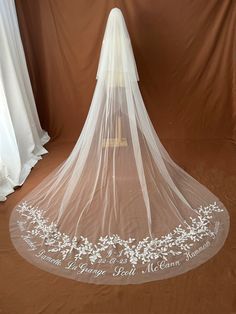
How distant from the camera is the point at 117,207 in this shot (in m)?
2.27

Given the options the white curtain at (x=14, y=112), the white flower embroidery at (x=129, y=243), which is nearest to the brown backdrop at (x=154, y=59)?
the white curtain at (x=14, y=112)

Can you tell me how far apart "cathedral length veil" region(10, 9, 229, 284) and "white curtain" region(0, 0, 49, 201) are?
1.40 ft

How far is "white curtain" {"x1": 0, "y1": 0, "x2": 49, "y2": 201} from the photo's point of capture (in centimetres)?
284

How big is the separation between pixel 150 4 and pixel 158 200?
2023 millimetres

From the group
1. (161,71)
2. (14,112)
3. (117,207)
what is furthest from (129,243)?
(161,71)

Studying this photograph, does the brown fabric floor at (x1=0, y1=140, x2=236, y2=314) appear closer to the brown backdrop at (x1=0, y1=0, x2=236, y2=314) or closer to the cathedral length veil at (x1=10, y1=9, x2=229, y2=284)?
the cathedral length veil at (x1=10, y1=9, x2=229, y2=284)

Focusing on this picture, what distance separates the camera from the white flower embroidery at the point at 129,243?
2.02m

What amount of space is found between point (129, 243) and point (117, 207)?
276 mm

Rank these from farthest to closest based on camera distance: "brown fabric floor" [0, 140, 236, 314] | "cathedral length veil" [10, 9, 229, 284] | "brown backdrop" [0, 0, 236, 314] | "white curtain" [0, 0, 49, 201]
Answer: "brown backdrop" [0, 0, 236, 314]
"white curtain" [0, 0, 49, 201]
"cathedral length veil" [10, 9, 229, 284]
"brown fabric floor" [0, 140, 236, 314]

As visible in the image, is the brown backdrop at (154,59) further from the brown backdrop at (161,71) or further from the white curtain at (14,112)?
the white curtain at (14,112)

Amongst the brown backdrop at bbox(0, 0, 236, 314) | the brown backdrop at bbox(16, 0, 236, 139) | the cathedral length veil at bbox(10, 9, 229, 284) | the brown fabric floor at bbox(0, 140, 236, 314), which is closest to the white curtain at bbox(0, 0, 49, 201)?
the brown backdrop at bbox(0, 0, 236, 314)

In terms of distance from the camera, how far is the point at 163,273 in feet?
6.27

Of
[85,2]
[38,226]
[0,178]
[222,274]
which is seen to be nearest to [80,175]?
[38,226]

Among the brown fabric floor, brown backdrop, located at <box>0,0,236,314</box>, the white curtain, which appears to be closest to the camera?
the brown fabric floor
